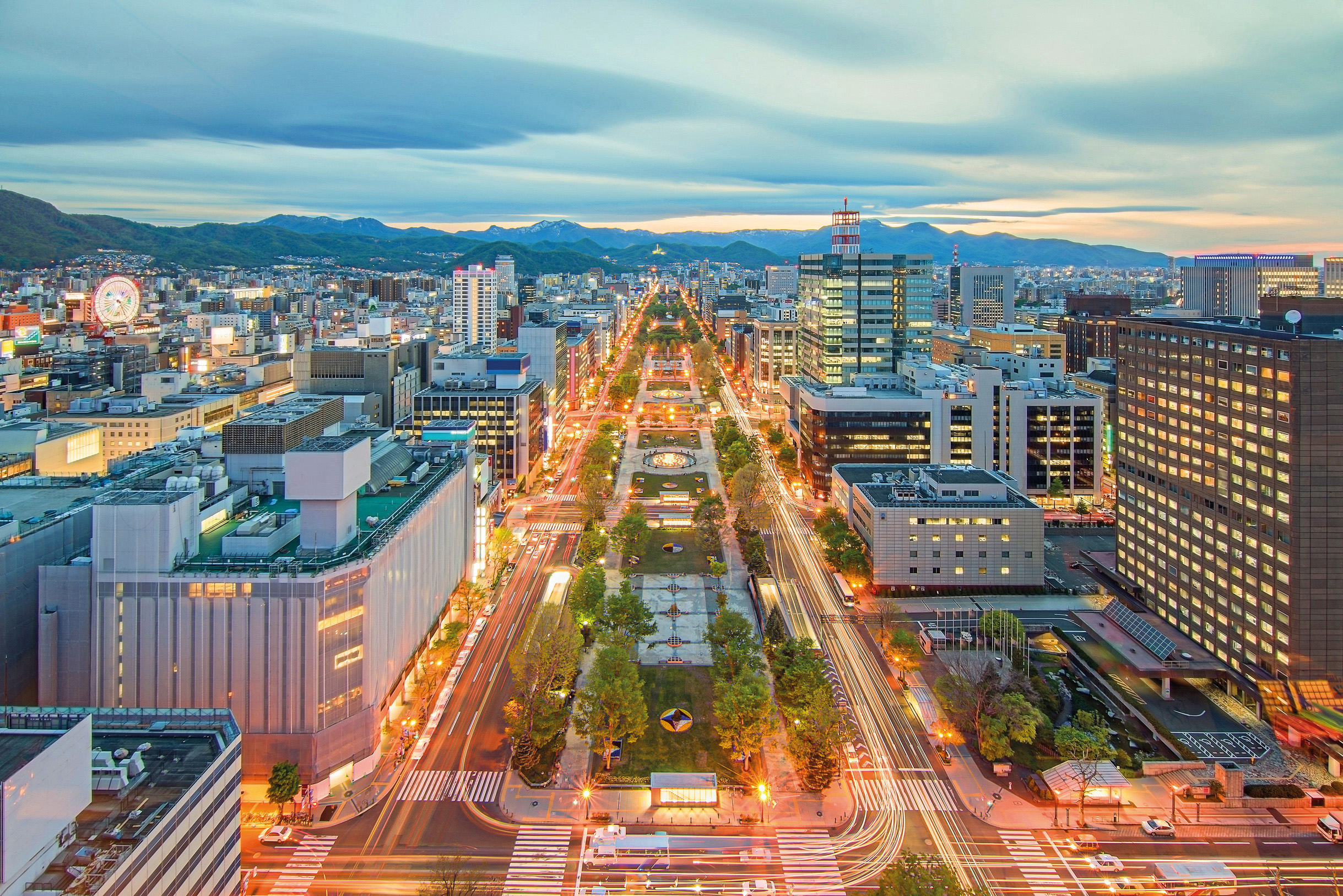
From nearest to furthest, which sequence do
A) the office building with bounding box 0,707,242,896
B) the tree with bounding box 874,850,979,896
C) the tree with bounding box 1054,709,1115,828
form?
the office building with bounding box 0,707,242,896, the tree with bounding box 874,850,979,896, the tree with bounding box 1054,709,1115,828

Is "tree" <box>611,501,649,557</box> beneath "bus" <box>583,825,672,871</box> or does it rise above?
above

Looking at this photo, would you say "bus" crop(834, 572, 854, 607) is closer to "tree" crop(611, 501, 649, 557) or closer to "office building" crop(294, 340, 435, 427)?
"tree" crop(611, 501, 649, 557)

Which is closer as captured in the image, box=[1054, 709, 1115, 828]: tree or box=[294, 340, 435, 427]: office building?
box=[1054, 709, 1115, 828]: tree

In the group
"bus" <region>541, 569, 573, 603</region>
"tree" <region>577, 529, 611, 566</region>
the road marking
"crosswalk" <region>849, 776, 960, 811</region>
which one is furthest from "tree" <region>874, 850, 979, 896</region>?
"tree" <region>577, 529, 611, 566</region>

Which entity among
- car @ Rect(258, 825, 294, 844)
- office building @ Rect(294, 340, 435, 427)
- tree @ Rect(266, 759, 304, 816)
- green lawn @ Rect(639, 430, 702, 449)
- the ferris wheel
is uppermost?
the ferris wheel

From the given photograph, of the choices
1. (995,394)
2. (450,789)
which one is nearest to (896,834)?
(450,789)

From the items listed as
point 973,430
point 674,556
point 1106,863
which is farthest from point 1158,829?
point 973,430

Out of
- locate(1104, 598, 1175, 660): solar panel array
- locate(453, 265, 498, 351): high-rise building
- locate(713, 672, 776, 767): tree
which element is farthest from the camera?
locate(453, 265, 498, 351): high-rise building
